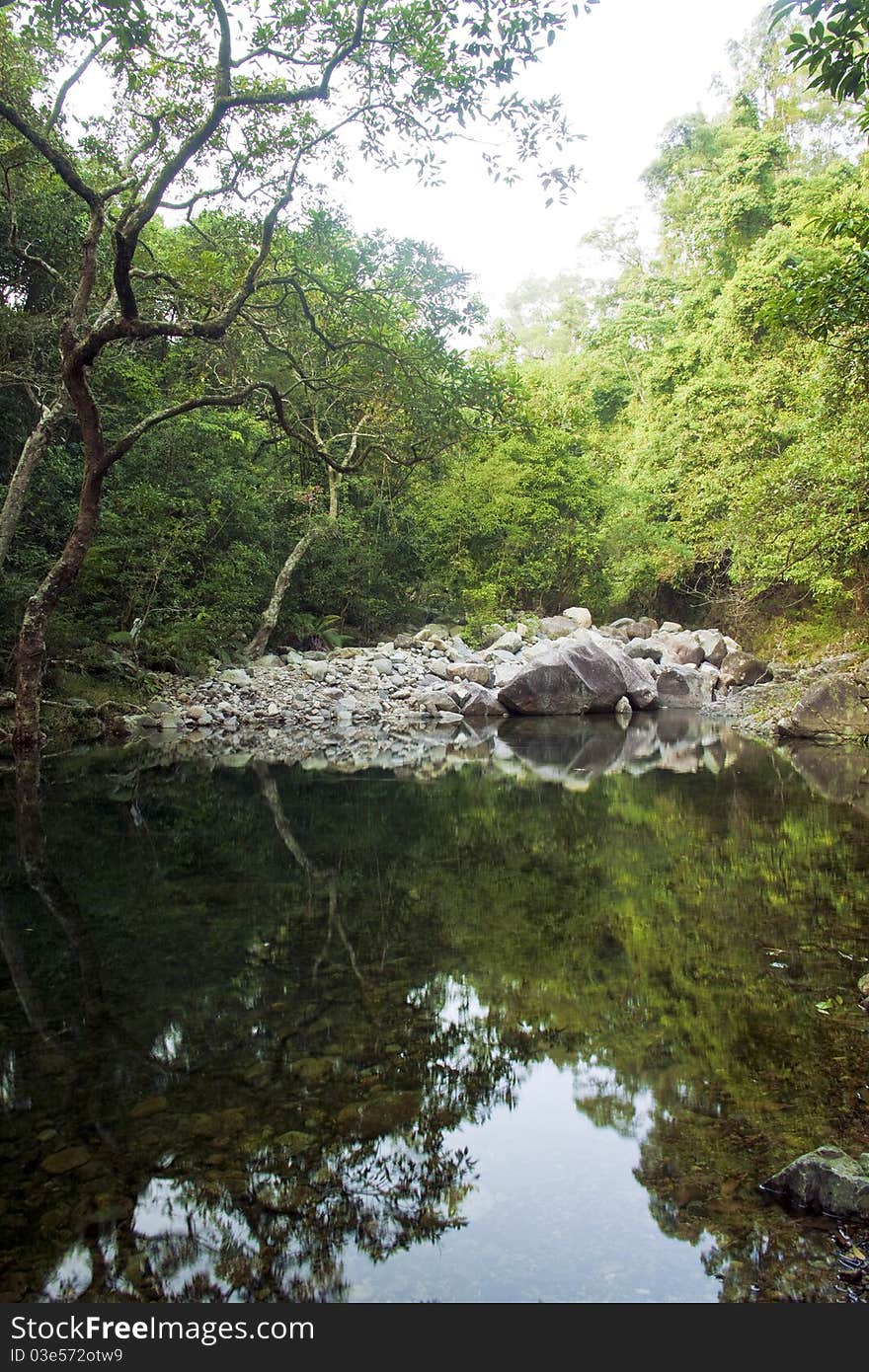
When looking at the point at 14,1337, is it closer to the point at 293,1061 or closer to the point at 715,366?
the point at 293,1061

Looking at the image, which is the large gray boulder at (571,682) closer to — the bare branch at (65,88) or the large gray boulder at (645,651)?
the large gray boulder at (645,651)

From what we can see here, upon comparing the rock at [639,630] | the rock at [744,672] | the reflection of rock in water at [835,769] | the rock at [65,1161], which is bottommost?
the rock at [65,1161]

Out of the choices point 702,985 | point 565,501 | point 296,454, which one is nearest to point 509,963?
point 702,985

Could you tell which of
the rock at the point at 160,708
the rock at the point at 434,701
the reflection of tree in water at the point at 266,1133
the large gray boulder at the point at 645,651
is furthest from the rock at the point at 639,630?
the reflection of tree in water at the point at 266,1133

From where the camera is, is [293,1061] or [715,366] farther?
[715,366]

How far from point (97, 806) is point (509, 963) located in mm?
5581

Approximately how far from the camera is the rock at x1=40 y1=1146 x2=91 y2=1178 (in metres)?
2.61

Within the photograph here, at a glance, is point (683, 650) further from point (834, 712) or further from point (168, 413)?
point (168, 413)

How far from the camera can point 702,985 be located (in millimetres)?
4094

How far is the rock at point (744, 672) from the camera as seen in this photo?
2200 cm

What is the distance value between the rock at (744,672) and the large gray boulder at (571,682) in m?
3.65

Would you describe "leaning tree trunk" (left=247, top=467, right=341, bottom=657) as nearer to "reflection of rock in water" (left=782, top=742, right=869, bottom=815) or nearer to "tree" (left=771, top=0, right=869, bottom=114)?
"reflection of rock in water" (left=782, top=742, right=869, bottom=815)

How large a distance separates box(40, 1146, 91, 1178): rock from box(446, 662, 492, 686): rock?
55.1 feet

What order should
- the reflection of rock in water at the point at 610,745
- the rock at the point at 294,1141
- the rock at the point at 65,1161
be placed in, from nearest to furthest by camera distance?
1. the rock at the point at 65,1161
2. the rock at the point at 294,1141
3. the reflection of rock in water at the point at 610,745
